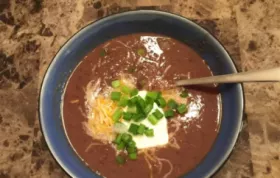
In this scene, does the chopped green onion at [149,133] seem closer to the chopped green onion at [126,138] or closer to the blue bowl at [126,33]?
the chopped green onion at [126,138]

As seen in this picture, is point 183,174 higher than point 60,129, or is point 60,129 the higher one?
point 183,174

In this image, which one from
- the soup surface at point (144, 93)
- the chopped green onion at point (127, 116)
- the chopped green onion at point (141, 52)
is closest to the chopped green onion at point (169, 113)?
the soup surface at point (144, 93)

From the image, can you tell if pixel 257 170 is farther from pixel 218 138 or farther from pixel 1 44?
pixel 1 44

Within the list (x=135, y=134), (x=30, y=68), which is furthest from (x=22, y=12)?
(x=135, y=134)

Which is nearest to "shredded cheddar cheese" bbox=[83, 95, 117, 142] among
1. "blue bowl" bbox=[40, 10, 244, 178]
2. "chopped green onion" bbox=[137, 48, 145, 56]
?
"blue bowl" bbox=[40, 10, 244, 178]

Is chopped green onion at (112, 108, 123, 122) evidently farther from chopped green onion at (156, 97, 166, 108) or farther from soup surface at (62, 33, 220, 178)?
chopped green onion at (156, 97, 166, 108)
